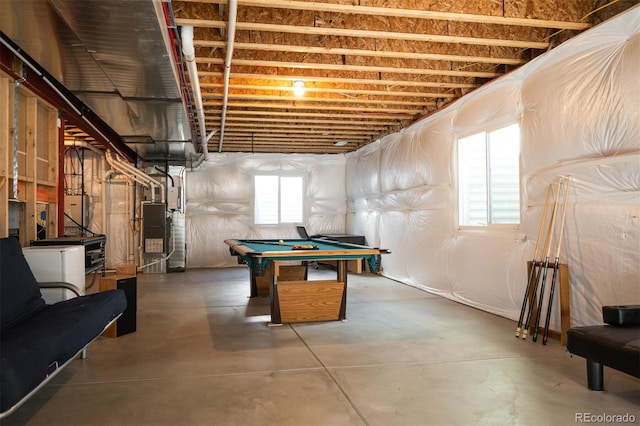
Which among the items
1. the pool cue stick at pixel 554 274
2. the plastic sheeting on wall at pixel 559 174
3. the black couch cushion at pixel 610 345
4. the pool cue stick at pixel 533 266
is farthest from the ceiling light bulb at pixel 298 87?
the black couch cushion at pixel 610 345

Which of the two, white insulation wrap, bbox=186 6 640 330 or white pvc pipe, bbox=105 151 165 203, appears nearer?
white insulation wrap, bbox=186 6 640 330

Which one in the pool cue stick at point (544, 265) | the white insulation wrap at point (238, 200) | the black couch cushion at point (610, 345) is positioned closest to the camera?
the black couch cushion at point (610, 345)

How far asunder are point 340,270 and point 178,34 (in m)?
2.66

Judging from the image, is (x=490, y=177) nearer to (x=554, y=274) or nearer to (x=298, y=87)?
(x=554, y=274)

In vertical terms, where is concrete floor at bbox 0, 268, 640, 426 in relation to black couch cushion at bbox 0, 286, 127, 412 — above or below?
below

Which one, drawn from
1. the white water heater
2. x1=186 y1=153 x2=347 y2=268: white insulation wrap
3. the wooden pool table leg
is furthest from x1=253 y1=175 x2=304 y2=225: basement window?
the white water heater

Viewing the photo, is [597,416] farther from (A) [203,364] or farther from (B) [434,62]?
(B) [434,62]

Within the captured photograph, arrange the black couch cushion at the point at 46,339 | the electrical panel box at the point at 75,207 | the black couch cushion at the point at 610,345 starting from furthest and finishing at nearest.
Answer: the electrical panel box at the point at 75,207
the black couch cushion at the point at 610,345
the black couch cushion at the point at 46,339

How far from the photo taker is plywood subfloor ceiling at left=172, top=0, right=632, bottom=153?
11.4 ft

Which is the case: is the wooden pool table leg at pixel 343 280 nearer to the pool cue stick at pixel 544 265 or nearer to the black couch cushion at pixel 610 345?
the pool cue stick at pixel 544 265

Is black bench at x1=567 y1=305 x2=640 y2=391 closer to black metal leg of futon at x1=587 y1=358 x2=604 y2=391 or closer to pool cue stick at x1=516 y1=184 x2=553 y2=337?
black metal leg of futon at x1=587 y1=358 x2=604 y2=391

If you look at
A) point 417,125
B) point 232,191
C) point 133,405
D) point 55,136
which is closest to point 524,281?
point 417,125

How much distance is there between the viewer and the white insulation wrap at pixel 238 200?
9.26m

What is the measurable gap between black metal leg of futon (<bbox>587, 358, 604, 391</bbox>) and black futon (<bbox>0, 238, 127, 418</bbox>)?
2974 mm
